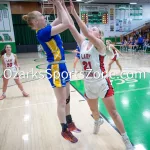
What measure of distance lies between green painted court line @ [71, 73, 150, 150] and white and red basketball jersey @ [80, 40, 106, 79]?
120 cm

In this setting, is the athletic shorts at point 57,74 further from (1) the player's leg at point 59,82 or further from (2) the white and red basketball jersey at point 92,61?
(2) the white and red basketball jersey at point 92,61

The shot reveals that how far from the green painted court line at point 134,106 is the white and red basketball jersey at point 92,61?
1.20 metres

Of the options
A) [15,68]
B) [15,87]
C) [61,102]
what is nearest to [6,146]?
[61,102]

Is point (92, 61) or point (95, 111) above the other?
point (92, 61)

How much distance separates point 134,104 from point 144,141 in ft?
5.07

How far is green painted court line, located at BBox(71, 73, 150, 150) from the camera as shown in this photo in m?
2.88

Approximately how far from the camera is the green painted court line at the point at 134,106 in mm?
2877

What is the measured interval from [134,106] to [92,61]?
222 centimetres

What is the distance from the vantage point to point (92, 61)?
2334 mm

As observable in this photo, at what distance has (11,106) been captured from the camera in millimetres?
4488

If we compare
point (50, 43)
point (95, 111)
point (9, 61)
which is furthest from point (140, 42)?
point (50, 43)

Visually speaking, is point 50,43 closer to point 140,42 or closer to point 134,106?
point 134,106

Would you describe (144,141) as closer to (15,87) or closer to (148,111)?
(148,111)

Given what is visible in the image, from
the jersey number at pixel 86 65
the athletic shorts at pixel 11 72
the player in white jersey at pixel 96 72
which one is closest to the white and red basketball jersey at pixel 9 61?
the athletic shorts at pixel 11 72
